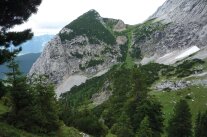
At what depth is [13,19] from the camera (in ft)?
90.6

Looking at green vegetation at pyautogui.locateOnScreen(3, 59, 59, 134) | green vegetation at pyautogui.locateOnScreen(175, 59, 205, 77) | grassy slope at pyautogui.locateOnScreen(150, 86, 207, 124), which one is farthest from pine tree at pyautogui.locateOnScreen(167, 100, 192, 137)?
green vegetation at pyautogui.locateOnScreen(175, 59, 205, 77)

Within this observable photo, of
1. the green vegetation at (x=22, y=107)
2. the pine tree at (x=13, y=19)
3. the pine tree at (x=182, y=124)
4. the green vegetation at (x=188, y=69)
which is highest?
the green vegetation at (x=188, y=69)

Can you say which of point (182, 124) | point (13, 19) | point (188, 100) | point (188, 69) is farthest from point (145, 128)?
point (188, 69)

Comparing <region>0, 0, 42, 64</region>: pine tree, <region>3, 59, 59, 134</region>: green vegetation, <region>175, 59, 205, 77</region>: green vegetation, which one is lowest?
<region>3, 59, 59, 134</region>: green vegetation

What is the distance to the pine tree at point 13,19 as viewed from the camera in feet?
85.3

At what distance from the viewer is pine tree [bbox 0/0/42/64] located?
26000 millimetres

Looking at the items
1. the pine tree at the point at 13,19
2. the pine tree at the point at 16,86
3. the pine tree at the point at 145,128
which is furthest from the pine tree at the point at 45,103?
the pine tree at the point at 13,19

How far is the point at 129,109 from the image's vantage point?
6606 centimetres

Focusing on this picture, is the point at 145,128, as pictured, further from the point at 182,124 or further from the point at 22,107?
the point at 22,107

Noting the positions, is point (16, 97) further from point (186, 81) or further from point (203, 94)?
point (186, 81)

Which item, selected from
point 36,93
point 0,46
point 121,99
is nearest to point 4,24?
point 0,46

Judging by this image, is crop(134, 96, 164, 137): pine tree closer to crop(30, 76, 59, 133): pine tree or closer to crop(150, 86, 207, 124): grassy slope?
crop(30, 76, 59, 133): pine tree

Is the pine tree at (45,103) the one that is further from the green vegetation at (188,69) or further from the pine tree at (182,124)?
the green vegetation at (188,69)

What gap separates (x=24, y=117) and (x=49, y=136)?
3.83m
